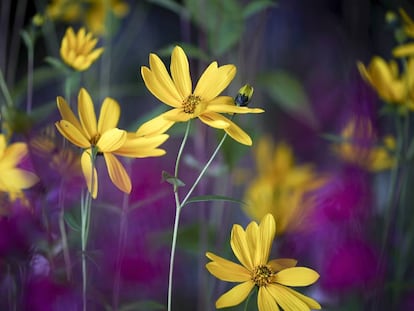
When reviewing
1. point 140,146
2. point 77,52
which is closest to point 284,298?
point 140,146

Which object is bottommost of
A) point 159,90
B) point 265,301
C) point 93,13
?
point 265,301

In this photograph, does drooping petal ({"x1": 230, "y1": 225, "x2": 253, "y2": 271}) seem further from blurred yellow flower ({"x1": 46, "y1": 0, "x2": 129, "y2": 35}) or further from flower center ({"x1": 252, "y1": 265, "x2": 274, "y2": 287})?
blurred yellow flower ({"x1": 46, "y1": 0, "x2": 129, "y2": 35})

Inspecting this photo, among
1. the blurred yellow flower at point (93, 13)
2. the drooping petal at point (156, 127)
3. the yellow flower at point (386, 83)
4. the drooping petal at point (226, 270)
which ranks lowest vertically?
the drooping petal at point (226, 270)

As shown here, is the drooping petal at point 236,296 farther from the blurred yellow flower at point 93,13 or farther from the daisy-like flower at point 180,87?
the blurred yellow flower at point 93,13

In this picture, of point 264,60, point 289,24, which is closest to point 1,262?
point 264,60

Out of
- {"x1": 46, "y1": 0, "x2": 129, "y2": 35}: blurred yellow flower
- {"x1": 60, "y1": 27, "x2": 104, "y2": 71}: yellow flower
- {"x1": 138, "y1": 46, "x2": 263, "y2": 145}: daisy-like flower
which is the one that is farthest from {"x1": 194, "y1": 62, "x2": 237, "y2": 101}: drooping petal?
{"x1": 46, "y1": 0, "x2": 129, "y2": 35}: blurred yellow flower

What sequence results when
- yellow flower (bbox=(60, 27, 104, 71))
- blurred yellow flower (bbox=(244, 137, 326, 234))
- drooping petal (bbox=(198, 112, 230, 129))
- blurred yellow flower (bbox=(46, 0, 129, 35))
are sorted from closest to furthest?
drooping petal (bbox=(198, 112, 230, 129)) < yellow flower (bbox=(60, 27, 104, 71)) < blurred yellow flower (bbox=(244, 137, 326, 234)) < blurred yellow flower (bbox=(46, 0, 129, 35))

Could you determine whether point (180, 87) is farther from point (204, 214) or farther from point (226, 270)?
point (204, 214)

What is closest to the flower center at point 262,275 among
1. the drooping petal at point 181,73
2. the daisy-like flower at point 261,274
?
the daisy-like flower at point 261,274
